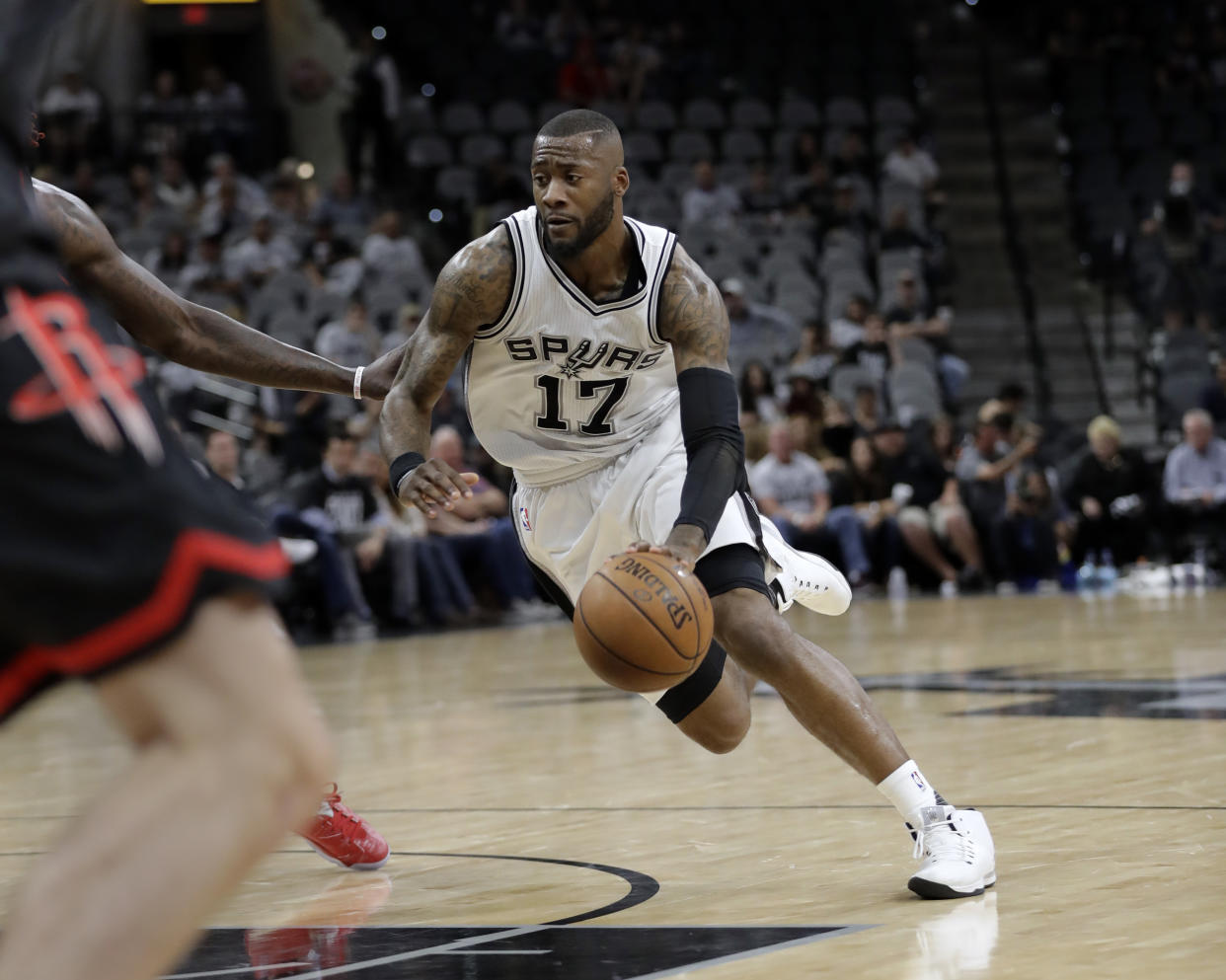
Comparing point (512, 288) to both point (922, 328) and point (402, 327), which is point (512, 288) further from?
point (922, 328)

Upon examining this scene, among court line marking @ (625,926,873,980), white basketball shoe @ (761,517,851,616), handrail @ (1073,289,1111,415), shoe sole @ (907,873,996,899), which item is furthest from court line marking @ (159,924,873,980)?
handrail @ (1073,289,1111,415)

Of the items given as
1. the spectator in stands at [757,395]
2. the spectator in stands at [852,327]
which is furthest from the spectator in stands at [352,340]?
the spectator in stands at [852,327]

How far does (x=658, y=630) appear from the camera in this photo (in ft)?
12.4

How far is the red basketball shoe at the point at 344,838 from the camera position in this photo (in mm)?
4270

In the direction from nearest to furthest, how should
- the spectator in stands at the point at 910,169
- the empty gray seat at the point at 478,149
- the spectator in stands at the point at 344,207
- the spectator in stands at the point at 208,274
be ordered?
1. the spectator in stands at the point at 208,274
2. the spectator in stands at the point at 344,207
3. the empty gray seat at the point at 478,149
4. the spectator in stands at the point at 910,169

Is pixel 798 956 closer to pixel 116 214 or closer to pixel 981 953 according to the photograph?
pixel 981 953

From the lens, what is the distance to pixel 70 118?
18.3m

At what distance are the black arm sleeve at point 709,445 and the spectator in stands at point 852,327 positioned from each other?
12156 millimetres

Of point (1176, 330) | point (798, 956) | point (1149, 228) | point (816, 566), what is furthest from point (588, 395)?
point (1149, 228)

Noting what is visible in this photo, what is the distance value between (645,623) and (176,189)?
15.1 metres

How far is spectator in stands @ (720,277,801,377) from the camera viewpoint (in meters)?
15.8

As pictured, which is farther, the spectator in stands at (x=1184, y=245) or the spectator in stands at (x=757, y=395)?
the spectator in stands at (x=1184, y=245)

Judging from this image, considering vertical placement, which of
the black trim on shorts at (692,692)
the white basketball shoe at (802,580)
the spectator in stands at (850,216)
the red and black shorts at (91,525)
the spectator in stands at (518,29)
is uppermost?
the spectator in stands at (518,29)

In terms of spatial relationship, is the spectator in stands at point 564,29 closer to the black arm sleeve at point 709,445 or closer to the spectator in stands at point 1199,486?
the spectator in stands at point 1199,486
